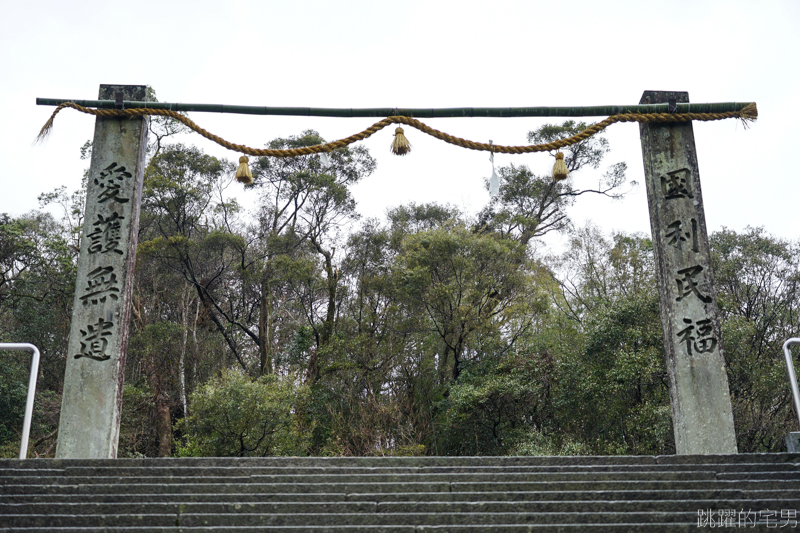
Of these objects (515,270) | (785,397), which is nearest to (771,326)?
(785,397)

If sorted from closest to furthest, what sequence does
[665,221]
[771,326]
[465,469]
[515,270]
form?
1. [465,469]
2. [665,221]
3. [771,326]
4. [515,270]

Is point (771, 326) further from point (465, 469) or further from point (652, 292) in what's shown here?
point (465, 469)

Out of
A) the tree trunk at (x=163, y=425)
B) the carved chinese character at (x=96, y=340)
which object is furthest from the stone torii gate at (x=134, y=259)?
the tree trunk at (x=163, y=425)

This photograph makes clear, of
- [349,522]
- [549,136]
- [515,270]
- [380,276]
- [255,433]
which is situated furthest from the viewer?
[549,136]

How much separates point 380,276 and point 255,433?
217 inches

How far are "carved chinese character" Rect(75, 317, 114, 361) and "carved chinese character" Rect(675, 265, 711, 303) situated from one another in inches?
147

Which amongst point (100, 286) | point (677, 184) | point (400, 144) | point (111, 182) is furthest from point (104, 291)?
point (677, 184)

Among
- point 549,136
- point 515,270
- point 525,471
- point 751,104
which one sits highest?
point 549,136

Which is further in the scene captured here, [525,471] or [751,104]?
[751,104]

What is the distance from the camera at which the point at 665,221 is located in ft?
14.8

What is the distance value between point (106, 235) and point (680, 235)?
3.91m

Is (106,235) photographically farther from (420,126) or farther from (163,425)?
(163,425)

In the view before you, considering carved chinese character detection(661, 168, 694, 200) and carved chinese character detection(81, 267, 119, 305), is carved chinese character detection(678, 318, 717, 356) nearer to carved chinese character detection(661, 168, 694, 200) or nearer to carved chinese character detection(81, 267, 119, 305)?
carved chinese character detection(661, 168, 694, 200)

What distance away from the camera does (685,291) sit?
434 cm
